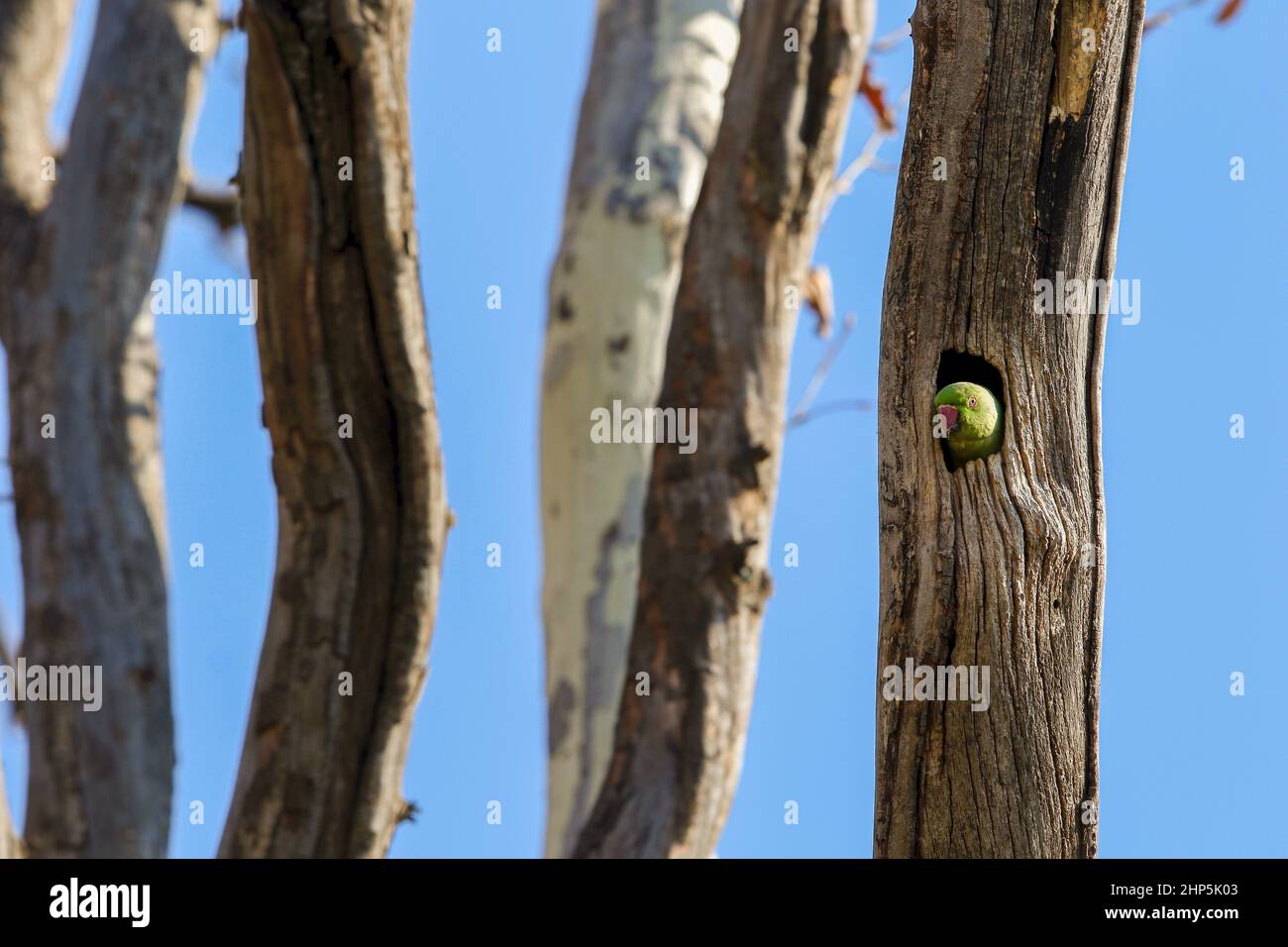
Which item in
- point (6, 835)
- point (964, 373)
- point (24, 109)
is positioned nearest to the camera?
point (964, 373)

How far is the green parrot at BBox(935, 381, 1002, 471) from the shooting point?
9.57ft

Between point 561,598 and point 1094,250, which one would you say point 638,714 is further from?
point 1094,250

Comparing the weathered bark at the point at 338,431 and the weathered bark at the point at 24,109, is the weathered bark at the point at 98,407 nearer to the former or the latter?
the weathered bark at the point at 24,109

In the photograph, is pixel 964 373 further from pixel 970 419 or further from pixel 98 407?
pixel 98 407

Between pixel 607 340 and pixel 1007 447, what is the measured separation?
106 cm

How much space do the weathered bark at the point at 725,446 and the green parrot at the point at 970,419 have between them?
483 mm

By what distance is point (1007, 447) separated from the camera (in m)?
2.96

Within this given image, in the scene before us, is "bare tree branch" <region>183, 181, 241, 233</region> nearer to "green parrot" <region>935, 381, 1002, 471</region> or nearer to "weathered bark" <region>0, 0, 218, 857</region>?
"weathered bark" <region>0, 0, 218, 857</region>

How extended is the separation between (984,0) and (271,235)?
189cm

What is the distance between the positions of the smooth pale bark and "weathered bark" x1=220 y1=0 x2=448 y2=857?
0.38 m

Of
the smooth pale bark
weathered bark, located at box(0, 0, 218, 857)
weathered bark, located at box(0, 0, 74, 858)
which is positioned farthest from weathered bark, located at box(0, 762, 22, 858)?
the smooth pale bark

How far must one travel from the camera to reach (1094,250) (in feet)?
10.1

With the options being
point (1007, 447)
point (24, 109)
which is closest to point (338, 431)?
point (1007, 447)
